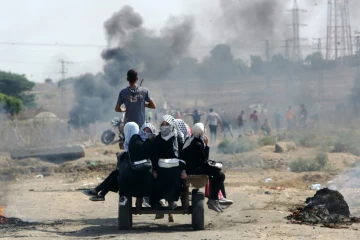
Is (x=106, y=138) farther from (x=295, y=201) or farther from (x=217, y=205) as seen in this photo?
(x=217, y=205)

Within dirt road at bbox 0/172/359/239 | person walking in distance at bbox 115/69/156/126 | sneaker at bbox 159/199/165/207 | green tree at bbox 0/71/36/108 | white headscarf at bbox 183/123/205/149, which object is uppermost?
green tree at bbox 0/71/36/108

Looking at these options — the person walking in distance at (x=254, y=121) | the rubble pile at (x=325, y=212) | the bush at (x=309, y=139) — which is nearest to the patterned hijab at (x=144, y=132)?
the rubble pile at (x=325, y=212)

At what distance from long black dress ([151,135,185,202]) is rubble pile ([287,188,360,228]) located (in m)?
1.91

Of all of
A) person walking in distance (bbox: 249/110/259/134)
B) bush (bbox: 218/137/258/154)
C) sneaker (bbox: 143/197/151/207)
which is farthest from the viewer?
person walking in distance (bbox: 249/110/259/134)

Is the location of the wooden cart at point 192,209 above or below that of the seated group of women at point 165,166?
below

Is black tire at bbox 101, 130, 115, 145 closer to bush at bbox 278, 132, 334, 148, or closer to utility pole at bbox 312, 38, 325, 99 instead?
bush at bbox 278, 132, 334, 148

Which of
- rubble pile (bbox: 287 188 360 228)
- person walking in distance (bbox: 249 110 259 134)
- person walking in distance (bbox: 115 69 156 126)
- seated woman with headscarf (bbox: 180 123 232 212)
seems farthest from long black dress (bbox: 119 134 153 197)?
person walking in distance (bbox: 249 110 259 134)

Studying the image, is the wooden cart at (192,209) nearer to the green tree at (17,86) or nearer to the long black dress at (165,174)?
the long black dress at (165,174)

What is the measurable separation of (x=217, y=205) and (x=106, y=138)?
67.6ft

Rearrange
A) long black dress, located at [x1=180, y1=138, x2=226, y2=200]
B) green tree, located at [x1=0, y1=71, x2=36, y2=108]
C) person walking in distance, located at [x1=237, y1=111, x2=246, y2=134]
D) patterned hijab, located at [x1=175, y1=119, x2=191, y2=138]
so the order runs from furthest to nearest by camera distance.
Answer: green tree, located at [x1=0, y1=71, x2=36, y2=108], person walking in distance, located at [x1=237, y1=111, x2=246, y2=134], patterned hijab, located at [x1=175, y1=119, x2=191, y2=138], long black dress, located at [x1=180, y1=138, x2=226, y2=200]

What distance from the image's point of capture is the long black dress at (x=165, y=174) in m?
10.4

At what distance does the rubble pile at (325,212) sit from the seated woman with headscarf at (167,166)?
1.91 m

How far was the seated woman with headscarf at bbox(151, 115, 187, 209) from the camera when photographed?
34.1ft

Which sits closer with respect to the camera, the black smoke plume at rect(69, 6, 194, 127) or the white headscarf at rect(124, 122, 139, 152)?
the white headscarf at rect(124, 122, 139, 152)
